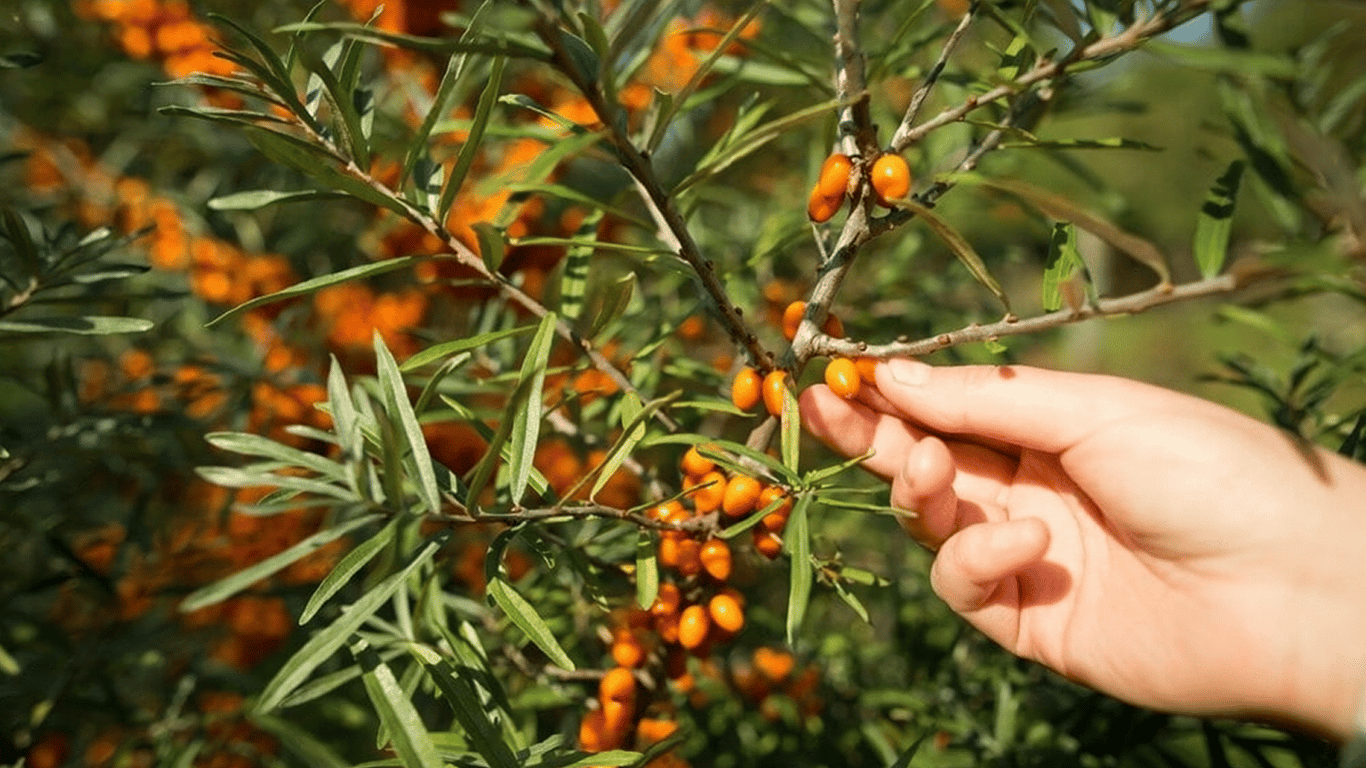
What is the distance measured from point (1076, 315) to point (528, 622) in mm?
568

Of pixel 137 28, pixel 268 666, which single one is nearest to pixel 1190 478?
pixel 268 666

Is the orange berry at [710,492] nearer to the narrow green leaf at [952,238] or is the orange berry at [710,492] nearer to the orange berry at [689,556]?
the orange berry at [689,556]

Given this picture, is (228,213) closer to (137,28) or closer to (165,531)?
(137,28)

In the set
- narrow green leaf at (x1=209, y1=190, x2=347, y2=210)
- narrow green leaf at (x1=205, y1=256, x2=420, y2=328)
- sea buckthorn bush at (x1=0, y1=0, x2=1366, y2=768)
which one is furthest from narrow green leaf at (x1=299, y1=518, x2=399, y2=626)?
narrow green leaf at (x1=209, y1=190, x2=347, y2=210)

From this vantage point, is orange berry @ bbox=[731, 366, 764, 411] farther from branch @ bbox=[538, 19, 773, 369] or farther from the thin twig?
the thin twig

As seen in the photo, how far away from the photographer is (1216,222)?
30.3 inches

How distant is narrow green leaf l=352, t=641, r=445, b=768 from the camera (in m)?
0.72

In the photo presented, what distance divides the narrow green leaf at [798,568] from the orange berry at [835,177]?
30 cm

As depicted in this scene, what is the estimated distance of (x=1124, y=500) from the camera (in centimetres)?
93

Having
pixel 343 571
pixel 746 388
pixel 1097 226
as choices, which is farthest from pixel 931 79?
pixel 343 571

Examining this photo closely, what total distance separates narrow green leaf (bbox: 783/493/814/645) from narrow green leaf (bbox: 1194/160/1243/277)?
41cm

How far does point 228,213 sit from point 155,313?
39 centimetres

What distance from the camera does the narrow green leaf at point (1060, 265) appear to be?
0.79m

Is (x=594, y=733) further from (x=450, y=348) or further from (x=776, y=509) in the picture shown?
(x=450, y=348)
